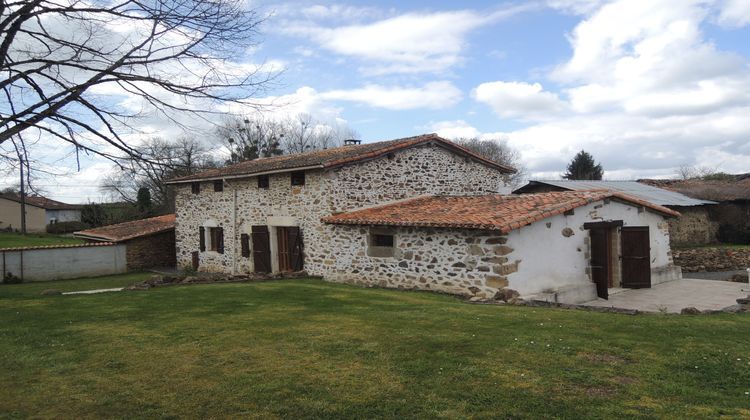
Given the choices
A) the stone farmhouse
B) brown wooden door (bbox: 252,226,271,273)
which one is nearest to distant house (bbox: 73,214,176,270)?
the stone farmhouse

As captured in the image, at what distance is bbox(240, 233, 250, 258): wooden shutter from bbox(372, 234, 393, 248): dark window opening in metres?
6.53

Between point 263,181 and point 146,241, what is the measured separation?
381 inches

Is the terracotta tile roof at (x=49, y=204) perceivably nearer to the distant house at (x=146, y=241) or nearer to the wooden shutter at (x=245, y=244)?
the distant house at (x=146, y=241)

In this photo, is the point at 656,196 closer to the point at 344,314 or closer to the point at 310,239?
the point at 310,239

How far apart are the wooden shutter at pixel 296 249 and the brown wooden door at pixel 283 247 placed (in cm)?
71

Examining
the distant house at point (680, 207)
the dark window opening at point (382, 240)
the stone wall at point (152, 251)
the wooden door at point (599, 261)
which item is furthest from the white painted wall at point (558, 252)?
the stone wall at point (152, 251)

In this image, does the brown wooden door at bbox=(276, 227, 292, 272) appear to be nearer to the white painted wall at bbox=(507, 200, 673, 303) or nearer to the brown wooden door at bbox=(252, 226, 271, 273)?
the brown wooden door at bbox=(252, 226, 271, 273)

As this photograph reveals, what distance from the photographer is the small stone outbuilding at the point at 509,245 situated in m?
11.5

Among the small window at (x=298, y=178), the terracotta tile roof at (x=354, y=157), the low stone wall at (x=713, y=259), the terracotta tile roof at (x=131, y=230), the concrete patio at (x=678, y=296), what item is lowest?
the concrete patio at (x=678, y=296)

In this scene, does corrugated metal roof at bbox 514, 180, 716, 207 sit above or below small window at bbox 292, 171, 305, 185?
below

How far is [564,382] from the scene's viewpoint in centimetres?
475

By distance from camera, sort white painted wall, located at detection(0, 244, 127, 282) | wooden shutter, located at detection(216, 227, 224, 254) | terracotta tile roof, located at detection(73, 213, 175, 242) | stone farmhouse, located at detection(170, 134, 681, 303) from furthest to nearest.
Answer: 1. terracotta tile roof, located at detection(73, 213, 175, 242)
2. wooden shutter, located at detection(216, 227, 224, 254)
3. white painted wall, located at detection(0, 244, 127, 282)
4. stone farmhouse, located at detection(170, 134, 681, 303)

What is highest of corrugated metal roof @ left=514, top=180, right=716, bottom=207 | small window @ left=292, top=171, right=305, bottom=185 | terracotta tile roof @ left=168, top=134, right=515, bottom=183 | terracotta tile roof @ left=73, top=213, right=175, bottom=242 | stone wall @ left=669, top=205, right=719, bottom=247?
terracotta tile roof @ left=168, top=134, right=515, bottom=183

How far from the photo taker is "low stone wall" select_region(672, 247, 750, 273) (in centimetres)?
1908
